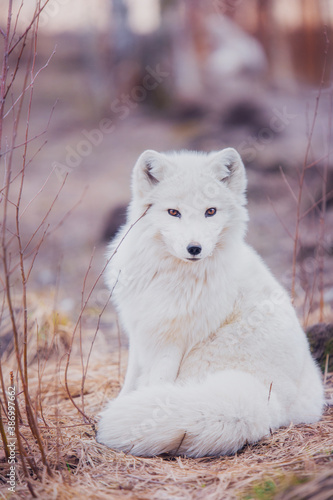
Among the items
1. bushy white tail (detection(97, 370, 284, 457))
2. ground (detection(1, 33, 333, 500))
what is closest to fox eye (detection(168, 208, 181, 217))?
ground (detection(1, 33, 333, 500))

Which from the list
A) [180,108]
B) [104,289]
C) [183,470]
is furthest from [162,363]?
[180,108]

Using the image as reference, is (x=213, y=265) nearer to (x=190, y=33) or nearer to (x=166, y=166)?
(x=166, y=166)

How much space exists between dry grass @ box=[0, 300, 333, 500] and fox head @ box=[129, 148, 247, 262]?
103 cm

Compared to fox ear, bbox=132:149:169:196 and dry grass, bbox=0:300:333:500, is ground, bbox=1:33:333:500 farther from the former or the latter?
fox ear, bbox=132:149:169:196

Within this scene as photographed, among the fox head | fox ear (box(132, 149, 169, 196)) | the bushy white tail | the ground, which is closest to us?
the ground

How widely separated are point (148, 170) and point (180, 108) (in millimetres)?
8955

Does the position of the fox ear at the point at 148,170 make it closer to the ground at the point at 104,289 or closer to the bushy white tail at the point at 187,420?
the ground at the point at 104,289

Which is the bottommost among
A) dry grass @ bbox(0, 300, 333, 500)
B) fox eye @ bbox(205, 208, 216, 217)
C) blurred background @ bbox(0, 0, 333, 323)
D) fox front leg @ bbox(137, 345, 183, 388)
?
dry grass @ bbox(0, 300, 333, 500)

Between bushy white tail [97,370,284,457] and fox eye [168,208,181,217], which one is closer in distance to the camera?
bushy white tail [97,370,284,457]

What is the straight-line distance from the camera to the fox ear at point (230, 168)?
2.84 meters

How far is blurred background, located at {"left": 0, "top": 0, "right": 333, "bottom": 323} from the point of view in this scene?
→ 7926mm

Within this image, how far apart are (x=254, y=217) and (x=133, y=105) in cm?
611

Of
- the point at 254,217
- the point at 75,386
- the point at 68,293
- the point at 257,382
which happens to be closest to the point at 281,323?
the point at 257,382

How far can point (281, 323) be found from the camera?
9.45 ft
